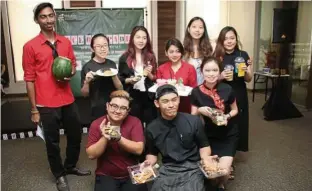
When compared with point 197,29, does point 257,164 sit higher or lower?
lower

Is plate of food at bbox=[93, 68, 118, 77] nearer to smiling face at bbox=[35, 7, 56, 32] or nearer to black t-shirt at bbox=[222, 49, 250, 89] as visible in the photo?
smiling face at bbox=[35, 7, 56, 32]

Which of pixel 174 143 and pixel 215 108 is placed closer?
pixel 174 143

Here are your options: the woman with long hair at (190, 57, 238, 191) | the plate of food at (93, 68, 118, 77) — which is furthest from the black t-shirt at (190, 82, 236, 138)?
the plate of food at (93, 68, 118, 77)

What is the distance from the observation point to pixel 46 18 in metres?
2.30

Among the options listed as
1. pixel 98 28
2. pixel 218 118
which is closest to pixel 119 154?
pixel 218 118

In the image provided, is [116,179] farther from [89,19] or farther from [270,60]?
[270,60]

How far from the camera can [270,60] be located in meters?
5.79

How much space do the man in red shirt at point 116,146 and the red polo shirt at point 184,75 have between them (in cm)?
66

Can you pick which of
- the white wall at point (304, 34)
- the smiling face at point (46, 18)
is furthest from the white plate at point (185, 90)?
the white wall at point (304, 34)

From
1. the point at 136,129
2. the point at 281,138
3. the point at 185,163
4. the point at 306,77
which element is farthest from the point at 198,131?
the point at 306,77

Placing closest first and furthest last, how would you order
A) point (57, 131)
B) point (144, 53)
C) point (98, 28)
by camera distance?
point (57, 131)
point (144, 53)
point (98, 28)

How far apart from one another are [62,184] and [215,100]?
142 cm

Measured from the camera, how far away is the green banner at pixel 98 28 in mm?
4637

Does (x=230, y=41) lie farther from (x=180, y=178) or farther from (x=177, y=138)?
(x=180, y=178)
